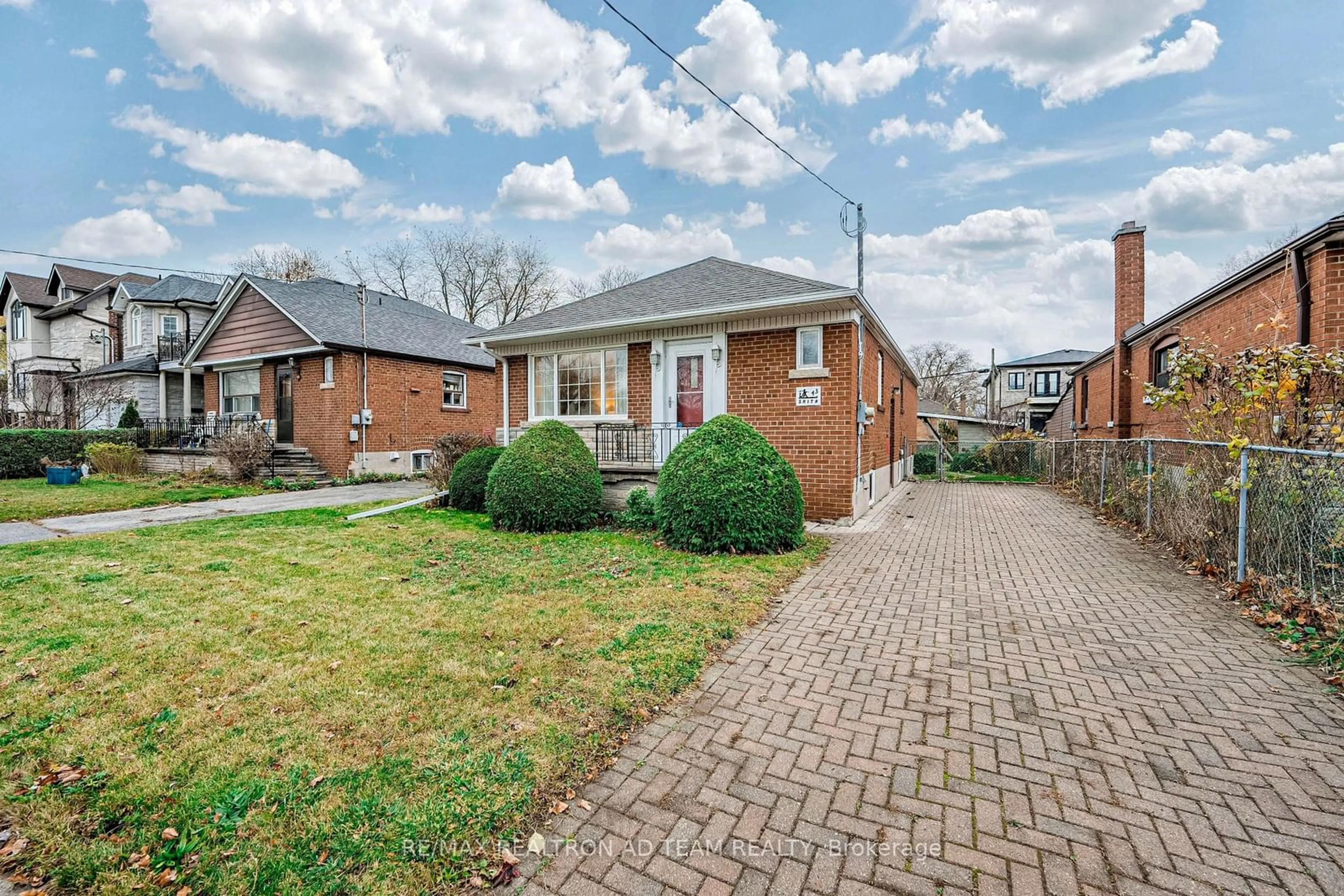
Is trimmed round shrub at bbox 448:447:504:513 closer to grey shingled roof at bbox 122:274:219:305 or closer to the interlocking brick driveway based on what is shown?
the interlocking brick driveway

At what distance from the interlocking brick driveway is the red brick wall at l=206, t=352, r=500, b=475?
14.5 m

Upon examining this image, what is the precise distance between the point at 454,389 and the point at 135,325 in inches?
605

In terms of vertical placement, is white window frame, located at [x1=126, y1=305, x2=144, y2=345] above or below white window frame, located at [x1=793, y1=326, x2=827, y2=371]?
above

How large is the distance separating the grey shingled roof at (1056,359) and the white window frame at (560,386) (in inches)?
1647

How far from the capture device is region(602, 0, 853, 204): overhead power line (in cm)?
681

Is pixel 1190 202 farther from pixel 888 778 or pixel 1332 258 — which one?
pixel 888 778

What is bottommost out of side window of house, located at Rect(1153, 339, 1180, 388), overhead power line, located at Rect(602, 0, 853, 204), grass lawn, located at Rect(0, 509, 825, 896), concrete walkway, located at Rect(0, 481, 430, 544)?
grass lawn, located at Rect(0, 509, 825, 896)

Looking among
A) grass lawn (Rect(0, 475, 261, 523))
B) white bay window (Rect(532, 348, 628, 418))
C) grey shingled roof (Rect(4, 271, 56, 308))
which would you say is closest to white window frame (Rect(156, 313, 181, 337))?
grass lawn (Rect(0, 475, 261, 523))

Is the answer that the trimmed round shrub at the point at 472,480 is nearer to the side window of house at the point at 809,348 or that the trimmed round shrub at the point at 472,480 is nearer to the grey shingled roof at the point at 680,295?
the grey shingled roof at the point at 680,295

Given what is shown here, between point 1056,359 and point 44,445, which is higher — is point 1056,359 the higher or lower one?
the higher one

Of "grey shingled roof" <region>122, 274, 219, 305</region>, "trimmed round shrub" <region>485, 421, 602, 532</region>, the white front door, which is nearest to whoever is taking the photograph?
"trimmed round shrub" <region>485, 421, 602, 532</region>

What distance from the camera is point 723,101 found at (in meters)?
8.54

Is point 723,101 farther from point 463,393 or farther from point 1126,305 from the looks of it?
point 1126,305

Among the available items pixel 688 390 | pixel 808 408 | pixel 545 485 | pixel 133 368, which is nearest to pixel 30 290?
pixel 133 368
